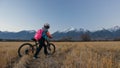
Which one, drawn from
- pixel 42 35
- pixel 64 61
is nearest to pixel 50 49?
pixel 42 35

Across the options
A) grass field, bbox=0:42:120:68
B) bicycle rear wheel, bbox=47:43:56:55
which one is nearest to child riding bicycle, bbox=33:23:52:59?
grass field, bbox=0:42:120:68

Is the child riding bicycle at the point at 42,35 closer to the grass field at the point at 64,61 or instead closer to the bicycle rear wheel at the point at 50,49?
the grass field at the point at 64,61

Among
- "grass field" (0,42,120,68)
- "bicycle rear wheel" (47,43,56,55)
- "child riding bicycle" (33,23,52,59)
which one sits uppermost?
"child riding bicycle" (33,23,52,59)

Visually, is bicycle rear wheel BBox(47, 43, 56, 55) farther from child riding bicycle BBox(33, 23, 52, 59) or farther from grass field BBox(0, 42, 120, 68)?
child riding bicycle BBox(33, 23, 52, 59)

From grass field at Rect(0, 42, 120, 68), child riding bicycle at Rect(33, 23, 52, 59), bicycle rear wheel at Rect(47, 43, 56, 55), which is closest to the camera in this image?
grass field at Rect(0, 42, 120, 68)

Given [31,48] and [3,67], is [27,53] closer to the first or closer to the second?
[31,48]

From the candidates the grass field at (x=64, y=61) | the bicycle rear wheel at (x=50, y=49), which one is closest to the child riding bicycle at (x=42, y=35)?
the grass field at (x=64, y=61)

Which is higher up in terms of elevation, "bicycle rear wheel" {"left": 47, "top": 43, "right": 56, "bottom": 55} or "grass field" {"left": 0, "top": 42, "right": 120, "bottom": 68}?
"bicycle rear wheel" {"left": 47, "top": 43, "right": 56, "bottom": 55}

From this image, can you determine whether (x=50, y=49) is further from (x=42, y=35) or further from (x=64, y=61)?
(x=64, y=61)

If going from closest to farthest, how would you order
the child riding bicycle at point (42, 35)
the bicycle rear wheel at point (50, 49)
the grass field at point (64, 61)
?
the grass field at point (64, 61), the child riding bicycle at point (42, 35), the bicycle rear wheel at point (50, 49)

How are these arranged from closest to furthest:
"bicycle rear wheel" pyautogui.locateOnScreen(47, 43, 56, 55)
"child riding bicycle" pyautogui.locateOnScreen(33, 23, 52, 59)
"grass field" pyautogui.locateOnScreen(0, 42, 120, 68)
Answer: "grass field" pyautogui.locateOnScreen(0, 42, 120, 68) → "child riding bicycle" pyautogui.locateOnScreen(33, 23, 52, 59) → "bicycle rear wheel" pyautogui.locateOnScreen(47, 43, 56, 55)

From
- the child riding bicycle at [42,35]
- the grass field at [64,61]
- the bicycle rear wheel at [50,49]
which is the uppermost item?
the child riding bicycle at [42,35]

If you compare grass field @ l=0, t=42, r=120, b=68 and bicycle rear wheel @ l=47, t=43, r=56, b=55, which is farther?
bicycle rear wheel @ l=47, t=43, r=56, b=55

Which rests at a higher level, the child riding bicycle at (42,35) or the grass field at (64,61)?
the child riding bicycle at (42,35)
